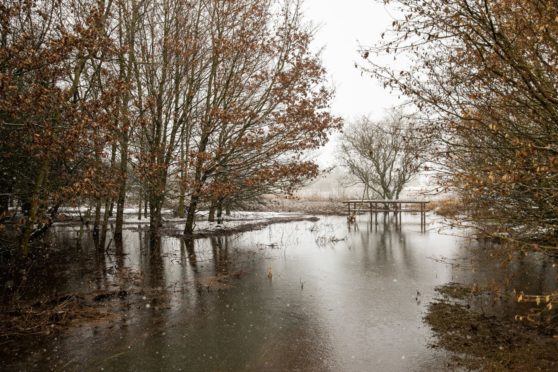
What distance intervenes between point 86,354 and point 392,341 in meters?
4.18

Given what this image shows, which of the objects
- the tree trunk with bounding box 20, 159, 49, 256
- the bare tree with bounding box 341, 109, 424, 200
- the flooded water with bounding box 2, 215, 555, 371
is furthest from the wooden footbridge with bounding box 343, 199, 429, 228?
the tree trunk with bounding box 20, 159, 49, 256

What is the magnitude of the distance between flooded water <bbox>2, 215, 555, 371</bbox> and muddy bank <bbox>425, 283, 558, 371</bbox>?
28 centimetres

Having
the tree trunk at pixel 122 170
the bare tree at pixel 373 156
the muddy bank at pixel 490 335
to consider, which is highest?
the bare tree at pixel 373 156

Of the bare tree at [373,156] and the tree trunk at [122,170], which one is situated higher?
the bare tree at [373,156]

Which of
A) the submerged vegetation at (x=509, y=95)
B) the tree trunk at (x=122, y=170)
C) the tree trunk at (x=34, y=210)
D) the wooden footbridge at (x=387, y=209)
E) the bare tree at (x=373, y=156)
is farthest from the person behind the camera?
the bare tree at (x=373, y=156)

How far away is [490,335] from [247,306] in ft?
13.0

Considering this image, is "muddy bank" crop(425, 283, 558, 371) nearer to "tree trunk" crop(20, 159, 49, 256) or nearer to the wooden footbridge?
"tree trunk" crop(20, 159, 49, 256)

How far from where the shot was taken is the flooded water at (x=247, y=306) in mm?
5000

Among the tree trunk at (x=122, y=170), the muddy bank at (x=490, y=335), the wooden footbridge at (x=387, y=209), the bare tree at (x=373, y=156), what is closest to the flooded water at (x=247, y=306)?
the muddy bank at (x=490, y=335)

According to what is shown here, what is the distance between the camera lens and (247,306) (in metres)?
7.19

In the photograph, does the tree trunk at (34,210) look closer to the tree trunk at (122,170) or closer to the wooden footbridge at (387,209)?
the tree trunk at (122,170)

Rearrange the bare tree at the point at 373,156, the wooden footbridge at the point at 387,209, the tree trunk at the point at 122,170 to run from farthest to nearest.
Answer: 1. the bare tree at the point at 373,156
2. the wooden footbridge at the point at 387,209
3. the tree trunk at the point at 122,170

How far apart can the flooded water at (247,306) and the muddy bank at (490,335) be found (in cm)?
28

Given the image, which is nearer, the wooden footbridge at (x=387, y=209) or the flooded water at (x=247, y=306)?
the flooded water at (x=247, y=306)
